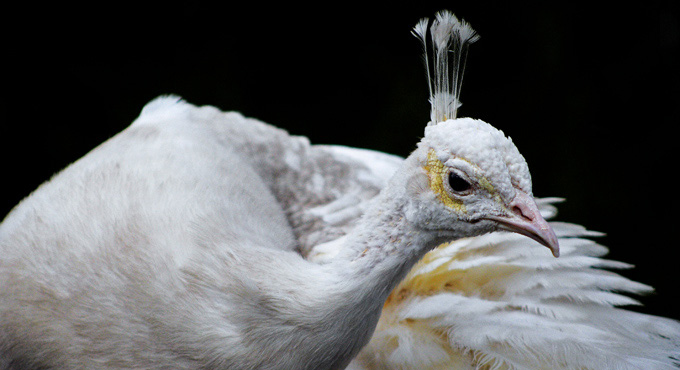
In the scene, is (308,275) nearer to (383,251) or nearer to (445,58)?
(383,251)

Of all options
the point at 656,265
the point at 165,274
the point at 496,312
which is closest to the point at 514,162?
the point at 496,312

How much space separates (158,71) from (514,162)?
1611mm

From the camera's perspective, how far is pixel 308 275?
810 millimetres

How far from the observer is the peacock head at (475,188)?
74 centimetres

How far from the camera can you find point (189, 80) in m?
2.11

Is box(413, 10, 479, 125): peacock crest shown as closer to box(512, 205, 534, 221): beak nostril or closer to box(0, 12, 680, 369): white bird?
box(0, 12, 680, 369): white bird

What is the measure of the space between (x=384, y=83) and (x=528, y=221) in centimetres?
145

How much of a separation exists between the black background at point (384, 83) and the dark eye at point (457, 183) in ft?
4.32

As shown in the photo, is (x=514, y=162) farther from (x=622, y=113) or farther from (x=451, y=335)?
(x=622, y=113)

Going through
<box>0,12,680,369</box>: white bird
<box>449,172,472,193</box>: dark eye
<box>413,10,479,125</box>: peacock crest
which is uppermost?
<box>413,10,479,125</box>: peacock crest

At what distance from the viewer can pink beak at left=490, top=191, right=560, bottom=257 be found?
0.74 metres

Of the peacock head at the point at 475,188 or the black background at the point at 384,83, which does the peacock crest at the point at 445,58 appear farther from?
the black background at the point at 384,83

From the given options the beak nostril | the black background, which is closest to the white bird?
the beak nostril

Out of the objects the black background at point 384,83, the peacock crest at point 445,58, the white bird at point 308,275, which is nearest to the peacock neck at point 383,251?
the white bird at point 308,275
